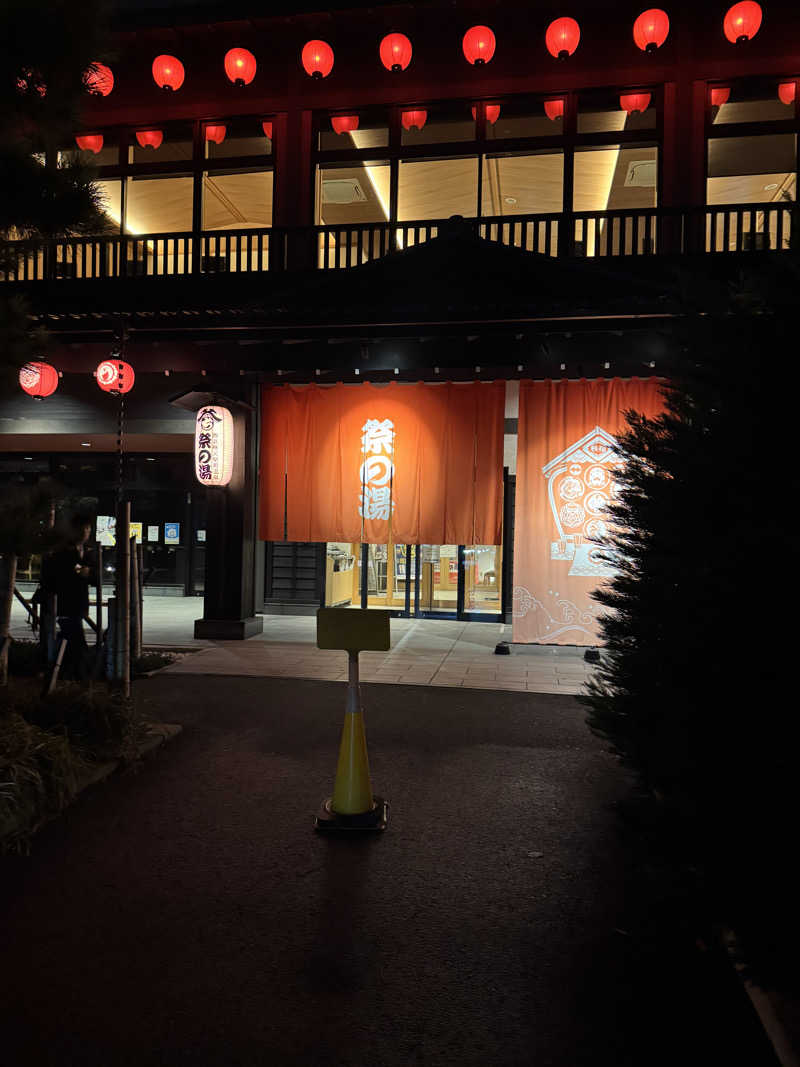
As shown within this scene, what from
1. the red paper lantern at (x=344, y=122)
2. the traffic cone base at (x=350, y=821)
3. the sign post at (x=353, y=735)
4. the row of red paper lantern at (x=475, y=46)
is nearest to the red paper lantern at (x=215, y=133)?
the row of red paper lantern at (x=475, y=46)

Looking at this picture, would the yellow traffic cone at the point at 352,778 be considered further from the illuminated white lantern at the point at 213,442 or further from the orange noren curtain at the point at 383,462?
the illuminated white lantern at the point at 213,442

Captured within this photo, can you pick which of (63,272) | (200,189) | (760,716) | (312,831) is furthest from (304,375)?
(760,716)

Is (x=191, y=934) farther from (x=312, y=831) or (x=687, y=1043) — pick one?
(x=687, y=1043)

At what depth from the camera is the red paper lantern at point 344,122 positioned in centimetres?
1265

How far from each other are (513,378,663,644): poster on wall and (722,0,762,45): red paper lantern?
5.72 m

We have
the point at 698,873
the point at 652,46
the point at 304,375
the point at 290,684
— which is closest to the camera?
the point at 698,873

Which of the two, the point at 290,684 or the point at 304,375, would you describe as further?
the point at 304,375

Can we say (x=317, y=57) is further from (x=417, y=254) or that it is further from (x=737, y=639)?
(x=737, y=639)

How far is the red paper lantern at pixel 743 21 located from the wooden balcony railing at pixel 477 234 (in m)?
2.62

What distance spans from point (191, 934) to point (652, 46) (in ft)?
44.5

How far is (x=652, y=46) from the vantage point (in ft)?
36.3

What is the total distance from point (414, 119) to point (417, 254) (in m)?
4.66

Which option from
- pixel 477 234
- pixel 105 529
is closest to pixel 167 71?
pixel 477 234

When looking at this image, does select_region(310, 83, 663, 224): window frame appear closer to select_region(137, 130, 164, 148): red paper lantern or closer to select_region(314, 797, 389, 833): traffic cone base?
select_region(137, 130, 164, 148): red paper lantern
